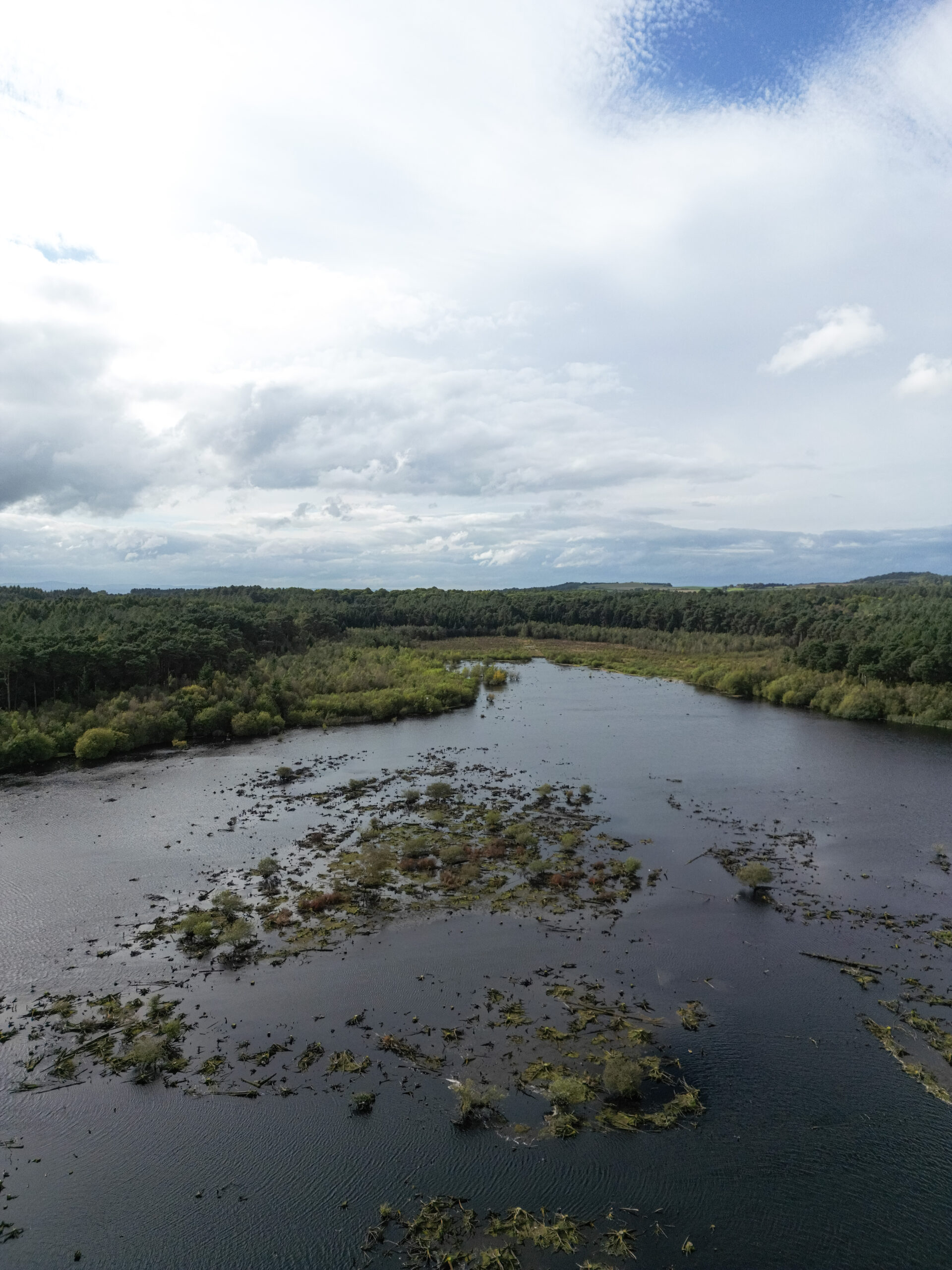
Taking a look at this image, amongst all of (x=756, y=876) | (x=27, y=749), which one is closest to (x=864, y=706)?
(x=756, y=876)

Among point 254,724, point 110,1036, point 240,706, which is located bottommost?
point 110,1036

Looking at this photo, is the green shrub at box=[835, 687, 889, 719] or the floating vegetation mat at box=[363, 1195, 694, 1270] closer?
the floating vegetation mat at box=[363, 1195, 694, 1270]

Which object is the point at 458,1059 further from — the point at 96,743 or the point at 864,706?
the point at 864,706

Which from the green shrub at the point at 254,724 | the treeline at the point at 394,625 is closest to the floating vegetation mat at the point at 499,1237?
the green shrub at the point at 254,724

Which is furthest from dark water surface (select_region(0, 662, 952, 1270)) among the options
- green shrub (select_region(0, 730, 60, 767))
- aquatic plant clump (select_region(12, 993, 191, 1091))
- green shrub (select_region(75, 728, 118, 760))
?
green shrub (select_region(75, 728, 118, 760))

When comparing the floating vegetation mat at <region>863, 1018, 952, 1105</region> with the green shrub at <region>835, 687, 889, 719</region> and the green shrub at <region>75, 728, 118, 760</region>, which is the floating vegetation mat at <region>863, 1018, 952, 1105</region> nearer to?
the green shrub at <region>75, 728, 118, 760</region>

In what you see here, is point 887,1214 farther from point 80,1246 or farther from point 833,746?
point 833,746

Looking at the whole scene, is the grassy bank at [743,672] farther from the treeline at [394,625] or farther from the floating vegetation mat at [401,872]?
the floating vegetation mat at [401,872]
